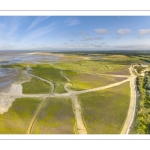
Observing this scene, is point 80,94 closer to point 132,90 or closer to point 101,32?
point 132,90

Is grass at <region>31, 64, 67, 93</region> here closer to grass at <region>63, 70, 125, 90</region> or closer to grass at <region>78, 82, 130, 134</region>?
grass at <region>63, 70, 125, 90</region>

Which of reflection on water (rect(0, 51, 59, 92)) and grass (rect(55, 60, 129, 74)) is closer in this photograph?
reflection on water (rect(0, 51, 59, 92))

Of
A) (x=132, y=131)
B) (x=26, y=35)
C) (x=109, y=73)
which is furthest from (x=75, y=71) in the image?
(x=132, y=131)

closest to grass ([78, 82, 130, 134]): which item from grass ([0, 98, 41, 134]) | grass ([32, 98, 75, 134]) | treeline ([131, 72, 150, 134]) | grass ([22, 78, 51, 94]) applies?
treeline ([131, 72, 150, 134])

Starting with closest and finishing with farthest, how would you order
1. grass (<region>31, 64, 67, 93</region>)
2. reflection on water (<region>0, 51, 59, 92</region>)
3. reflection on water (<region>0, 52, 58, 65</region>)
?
grass (<region>31, 64, 67, 93</region>)
reflection on water (<region>0, 51, 59, 92</region>)
reflection on water (<region>0, 52, 58, 65</region>)
